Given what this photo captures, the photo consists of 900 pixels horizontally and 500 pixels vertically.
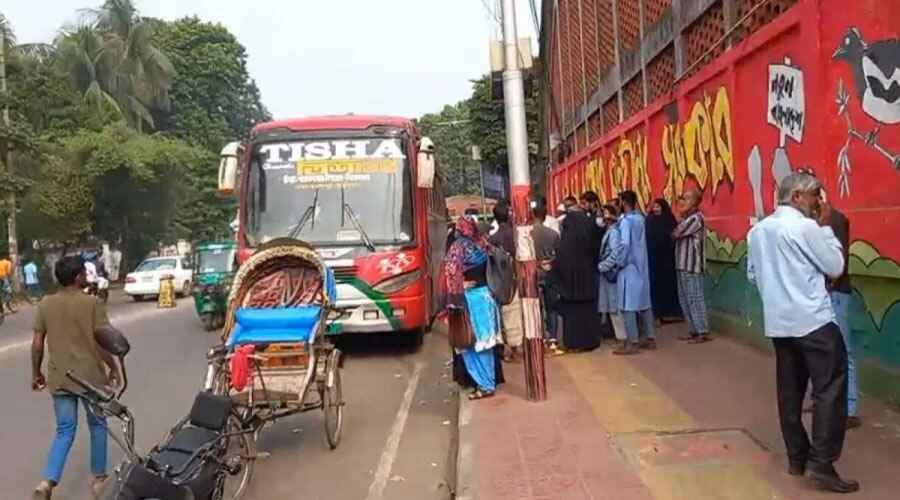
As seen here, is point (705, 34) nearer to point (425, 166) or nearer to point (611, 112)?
point (425, 166)

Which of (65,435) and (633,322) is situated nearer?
(65,435)

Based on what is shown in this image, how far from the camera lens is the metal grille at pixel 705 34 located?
11.3 m

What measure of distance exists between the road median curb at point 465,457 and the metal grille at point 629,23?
1001 cm

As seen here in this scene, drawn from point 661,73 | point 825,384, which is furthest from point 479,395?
point 661,73

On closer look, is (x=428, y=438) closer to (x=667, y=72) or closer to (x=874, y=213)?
(x=874, y=213)

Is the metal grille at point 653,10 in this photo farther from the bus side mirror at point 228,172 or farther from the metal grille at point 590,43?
the bus side mirror at point 228,172

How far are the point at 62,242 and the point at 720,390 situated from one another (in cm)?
3380

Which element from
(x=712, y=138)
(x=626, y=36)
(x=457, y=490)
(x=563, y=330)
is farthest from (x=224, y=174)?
(x=626, y=36)

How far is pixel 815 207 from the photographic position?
5.39 metres

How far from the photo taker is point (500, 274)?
867cm

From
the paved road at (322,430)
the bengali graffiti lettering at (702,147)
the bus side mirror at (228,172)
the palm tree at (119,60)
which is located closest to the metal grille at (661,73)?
the bengali graffiti lettering at (702,147)

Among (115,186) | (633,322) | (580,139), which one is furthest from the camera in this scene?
(115,186)

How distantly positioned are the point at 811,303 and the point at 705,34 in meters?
7.58

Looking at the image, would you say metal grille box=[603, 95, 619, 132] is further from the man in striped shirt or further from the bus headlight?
the man in striped shirt
